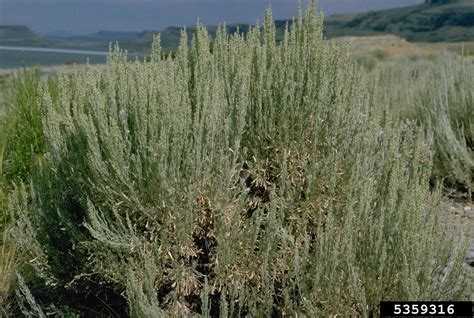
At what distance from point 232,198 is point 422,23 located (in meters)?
91.5

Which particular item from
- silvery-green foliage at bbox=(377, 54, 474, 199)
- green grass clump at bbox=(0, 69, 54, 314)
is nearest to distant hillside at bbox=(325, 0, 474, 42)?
silvery-green foliage at bbox=(377, 54, 474, 199)

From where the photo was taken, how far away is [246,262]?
8.61 ft

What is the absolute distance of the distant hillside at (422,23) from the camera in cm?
7132

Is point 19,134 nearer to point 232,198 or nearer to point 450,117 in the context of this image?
A: point 232,198

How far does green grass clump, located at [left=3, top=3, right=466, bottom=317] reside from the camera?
2.46 m

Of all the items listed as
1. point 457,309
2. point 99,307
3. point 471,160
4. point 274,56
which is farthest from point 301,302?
point 471,160

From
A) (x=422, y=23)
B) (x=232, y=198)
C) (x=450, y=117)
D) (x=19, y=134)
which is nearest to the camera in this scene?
(x=232, y=198)

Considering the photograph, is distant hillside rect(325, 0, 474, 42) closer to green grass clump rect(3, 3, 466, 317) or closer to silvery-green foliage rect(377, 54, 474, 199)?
silvery-green foliage rect(377, 54, 474, 199)

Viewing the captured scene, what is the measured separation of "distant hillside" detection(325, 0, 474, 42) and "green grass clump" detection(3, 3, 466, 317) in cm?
6844

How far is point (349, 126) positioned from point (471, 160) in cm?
332

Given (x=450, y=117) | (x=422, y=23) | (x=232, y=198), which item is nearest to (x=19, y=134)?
(x=232, y=198)

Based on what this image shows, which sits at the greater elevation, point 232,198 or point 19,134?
point 232,198

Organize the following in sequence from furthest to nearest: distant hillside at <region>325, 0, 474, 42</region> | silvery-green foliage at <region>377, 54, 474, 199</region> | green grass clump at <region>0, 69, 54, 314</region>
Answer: distant hillside at <region>325, 0, 474, 42</region>
silvery-green foliage at <region>377, 54, 474, 199</region>
green grass clump at <region>0, 69, 54, 314</region>

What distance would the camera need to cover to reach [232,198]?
271 cm
